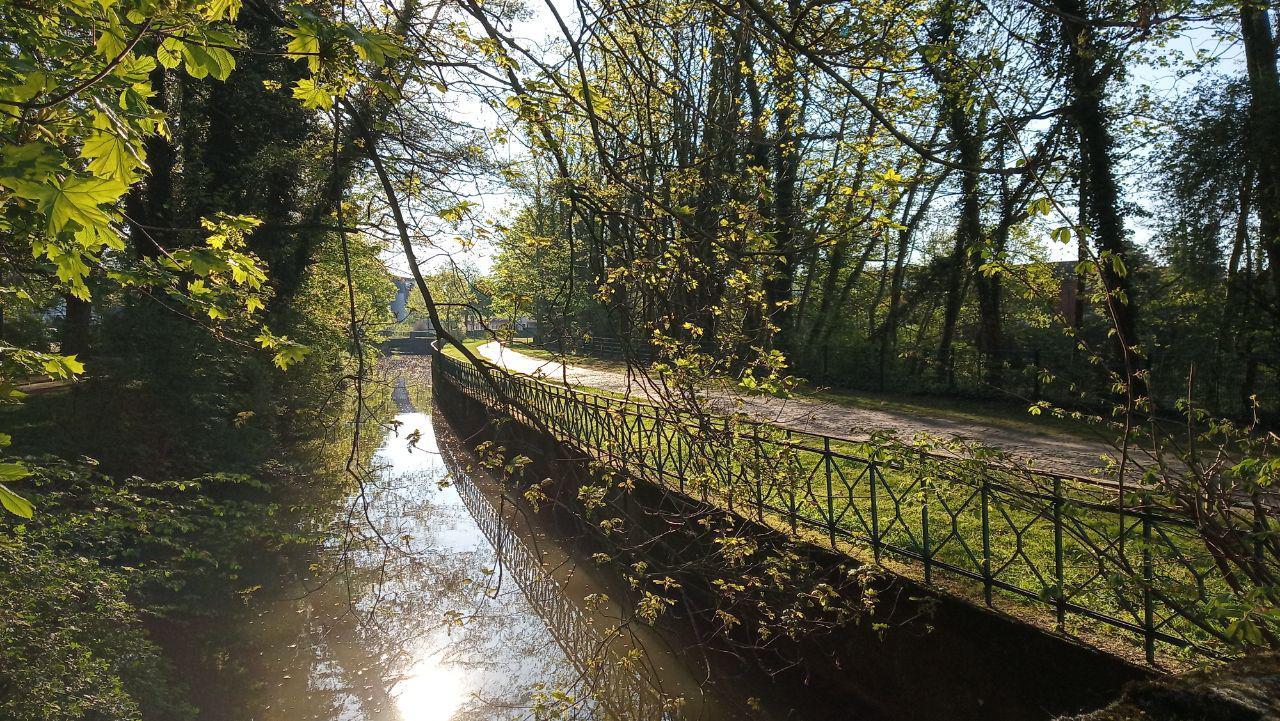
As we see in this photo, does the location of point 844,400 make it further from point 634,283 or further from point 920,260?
point 634,283

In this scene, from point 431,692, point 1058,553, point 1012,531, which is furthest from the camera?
point 431,692

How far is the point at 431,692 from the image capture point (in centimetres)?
740

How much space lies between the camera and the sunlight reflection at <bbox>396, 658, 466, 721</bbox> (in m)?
6.96

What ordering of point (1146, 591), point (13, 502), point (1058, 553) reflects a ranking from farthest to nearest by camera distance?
point (1058, 553)
point (1146, 591)
point (13, 502)

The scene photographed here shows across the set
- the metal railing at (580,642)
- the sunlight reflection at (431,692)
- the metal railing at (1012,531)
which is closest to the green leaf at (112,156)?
the metal railing at (1012,531)

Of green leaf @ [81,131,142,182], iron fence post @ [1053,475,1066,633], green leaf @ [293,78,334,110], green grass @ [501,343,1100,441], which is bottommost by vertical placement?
green grass @ [501,343,1100,441]

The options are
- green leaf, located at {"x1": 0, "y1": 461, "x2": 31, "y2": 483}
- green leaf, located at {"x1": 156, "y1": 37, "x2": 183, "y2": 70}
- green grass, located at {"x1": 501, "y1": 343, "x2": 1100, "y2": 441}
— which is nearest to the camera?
green leaf, located at {"x1": 0, "y1": 461, "x2": 31, "y2": 483}

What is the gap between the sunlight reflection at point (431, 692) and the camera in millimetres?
6961

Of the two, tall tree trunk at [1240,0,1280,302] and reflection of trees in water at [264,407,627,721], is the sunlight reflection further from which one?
tall tree trunk at [1240,0,1280,302]

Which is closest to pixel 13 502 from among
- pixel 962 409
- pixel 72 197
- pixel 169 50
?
pixel 72 197

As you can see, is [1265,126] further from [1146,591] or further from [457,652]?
[457,652]

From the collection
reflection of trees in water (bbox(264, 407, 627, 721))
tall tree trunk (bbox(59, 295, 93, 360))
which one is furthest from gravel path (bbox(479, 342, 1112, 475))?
tall tree trunk (bbox(59, 295, 93, 360))

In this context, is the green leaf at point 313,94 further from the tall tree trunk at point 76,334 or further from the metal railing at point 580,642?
the tall tree trunk at point 76,334

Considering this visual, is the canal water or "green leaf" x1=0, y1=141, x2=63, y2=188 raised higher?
"green leaf" x1=0, y1=141, x2=63, y2=188
